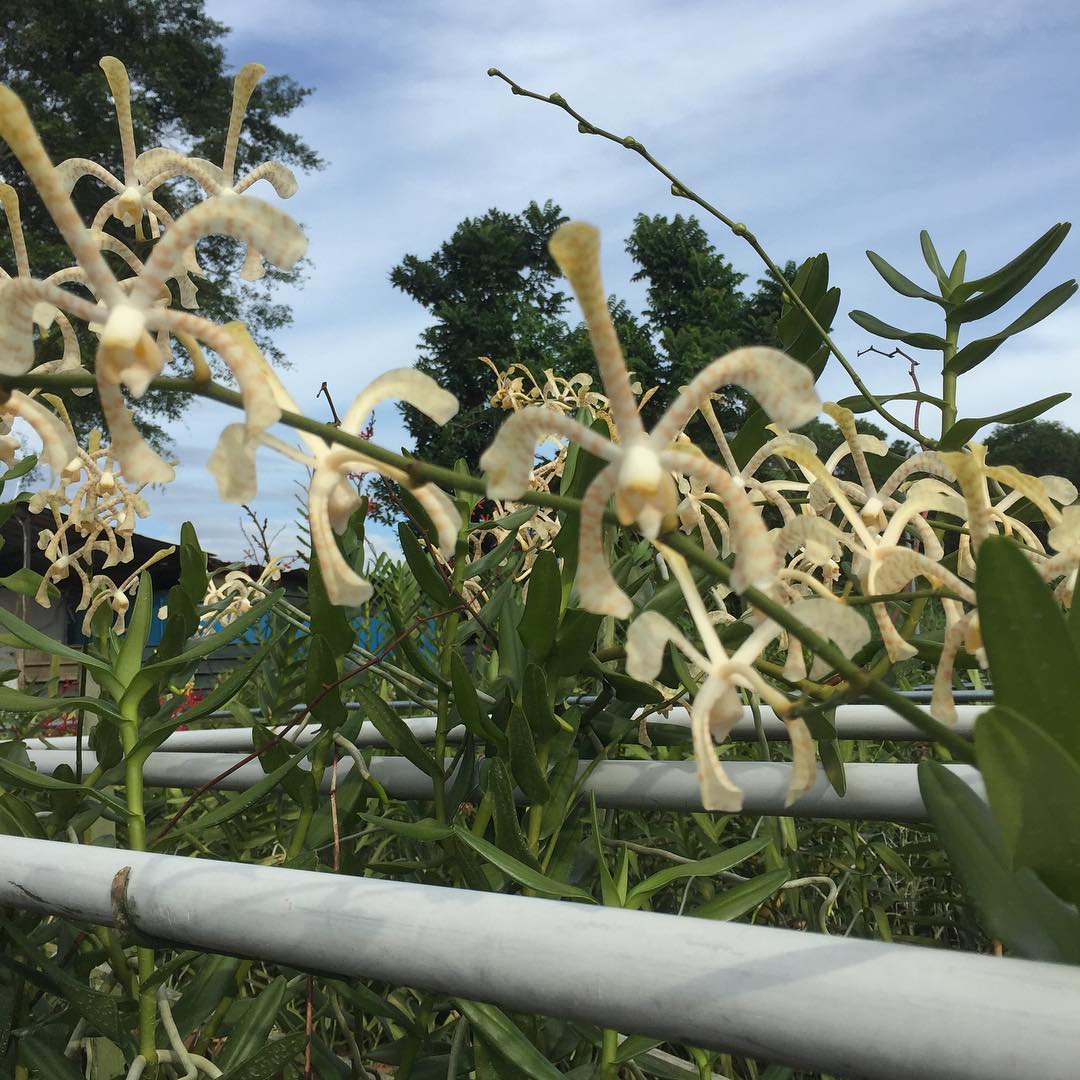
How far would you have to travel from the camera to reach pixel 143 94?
11.4 m

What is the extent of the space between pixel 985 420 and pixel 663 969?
43 centimetres

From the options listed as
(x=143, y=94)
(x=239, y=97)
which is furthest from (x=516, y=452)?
(x=143, y=94)

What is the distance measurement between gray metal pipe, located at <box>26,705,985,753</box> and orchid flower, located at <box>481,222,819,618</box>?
11.4 inches

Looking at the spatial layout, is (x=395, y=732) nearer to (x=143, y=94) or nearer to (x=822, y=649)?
(x=822, y=649)

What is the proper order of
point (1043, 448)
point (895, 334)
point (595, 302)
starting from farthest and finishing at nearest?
point (1043, 448) → point (895, 334) → point (595, 302)

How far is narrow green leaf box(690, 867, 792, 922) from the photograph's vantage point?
1.67 feet

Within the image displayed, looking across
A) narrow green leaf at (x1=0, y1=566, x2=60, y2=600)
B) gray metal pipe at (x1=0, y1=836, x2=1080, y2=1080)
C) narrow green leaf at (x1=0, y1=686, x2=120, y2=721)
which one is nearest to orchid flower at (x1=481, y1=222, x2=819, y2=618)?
gray metal pipe at (x1=0, y1=836, x2=1080, y2=1080)

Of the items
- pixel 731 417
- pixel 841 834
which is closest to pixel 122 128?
pixel 841 834

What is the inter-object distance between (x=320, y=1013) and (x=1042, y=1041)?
57 centimetres

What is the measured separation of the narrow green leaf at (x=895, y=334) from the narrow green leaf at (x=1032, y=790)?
19.0 inches

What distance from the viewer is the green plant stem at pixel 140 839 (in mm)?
560

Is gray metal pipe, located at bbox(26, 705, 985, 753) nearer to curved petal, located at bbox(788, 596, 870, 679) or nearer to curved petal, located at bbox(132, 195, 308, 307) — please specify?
curved petal, located at bbox(788, 596, 870, 679)

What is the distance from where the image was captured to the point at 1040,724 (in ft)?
0.95

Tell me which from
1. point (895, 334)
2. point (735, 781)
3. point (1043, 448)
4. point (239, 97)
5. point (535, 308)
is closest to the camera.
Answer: point (239, 97)
